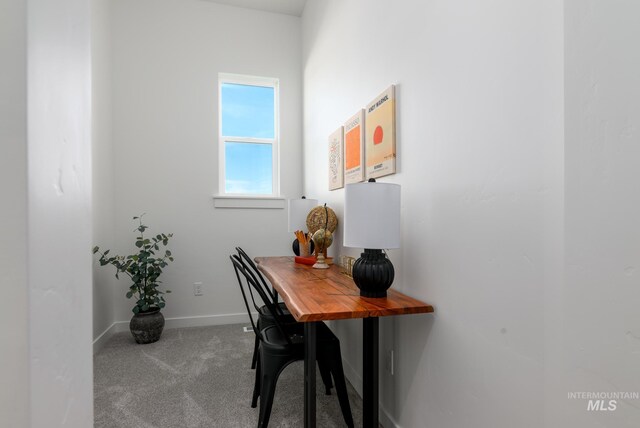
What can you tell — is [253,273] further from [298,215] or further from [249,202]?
[249,202]

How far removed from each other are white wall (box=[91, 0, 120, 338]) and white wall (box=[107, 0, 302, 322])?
0.29 feet

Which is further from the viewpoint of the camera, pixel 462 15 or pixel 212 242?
pixel 212 242

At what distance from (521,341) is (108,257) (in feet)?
10.2

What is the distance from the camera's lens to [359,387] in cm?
188

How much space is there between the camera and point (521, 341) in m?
0.85

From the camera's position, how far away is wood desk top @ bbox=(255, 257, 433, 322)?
44.8 inches

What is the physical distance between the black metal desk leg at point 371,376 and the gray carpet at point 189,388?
0.40m

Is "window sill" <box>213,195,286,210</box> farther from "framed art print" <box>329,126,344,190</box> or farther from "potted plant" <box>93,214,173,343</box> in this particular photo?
"framed art print" <box>329,126,344,190</box>

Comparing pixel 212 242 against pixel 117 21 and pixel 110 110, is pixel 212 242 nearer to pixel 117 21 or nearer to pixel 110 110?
pixel 110 110

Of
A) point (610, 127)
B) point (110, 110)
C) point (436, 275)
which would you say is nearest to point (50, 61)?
point (610, 127)

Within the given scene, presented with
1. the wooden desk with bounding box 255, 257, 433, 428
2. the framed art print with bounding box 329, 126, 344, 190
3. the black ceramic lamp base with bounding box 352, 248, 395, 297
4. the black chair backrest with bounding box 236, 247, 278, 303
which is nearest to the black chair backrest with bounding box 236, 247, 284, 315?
the black chair backrest with bounding box 236, 247, 278, 303

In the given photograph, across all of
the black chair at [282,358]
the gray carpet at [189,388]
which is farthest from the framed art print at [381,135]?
the gray carpet at [189,388]

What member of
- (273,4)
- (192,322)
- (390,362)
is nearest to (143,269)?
(192,322)

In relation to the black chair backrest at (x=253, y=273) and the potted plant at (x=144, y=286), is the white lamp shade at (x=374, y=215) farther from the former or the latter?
the potted plant at (x=144, y=286)
